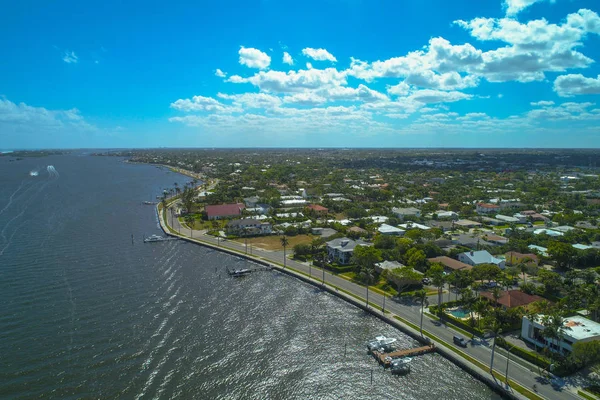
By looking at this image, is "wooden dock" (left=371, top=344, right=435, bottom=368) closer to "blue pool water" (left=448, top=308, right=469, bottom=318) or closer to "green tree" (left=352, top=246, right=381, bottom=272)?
"blue pool water" (left=448, top=308, right=469, bottom=318)

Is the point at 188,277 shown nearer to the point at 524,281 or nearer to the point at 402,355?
the point at 402,355

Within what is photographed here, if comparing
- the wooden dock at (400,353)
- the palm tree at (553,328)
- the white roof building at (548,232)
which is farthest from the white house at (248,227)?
the palm tree at (553,328)

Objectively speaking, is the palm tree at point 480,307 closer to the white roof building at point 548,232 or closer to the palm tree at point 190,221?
the white roof building at point 548,232

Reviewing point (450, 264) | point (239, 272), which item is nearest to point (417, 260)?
point (450, 264)

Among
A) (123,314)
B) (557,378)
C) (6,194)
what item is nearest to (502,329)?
(557,378)

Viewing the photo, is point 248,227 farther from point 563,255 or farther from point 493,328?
point 563,255

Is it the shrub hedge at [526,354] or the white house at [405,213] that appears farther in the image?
the white house at [405,213]

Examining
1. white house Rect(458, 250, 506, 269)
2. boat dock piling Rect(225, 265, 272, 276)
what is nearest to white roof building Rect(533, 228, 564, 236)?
white house Rect(458, 250, 506, 269)
